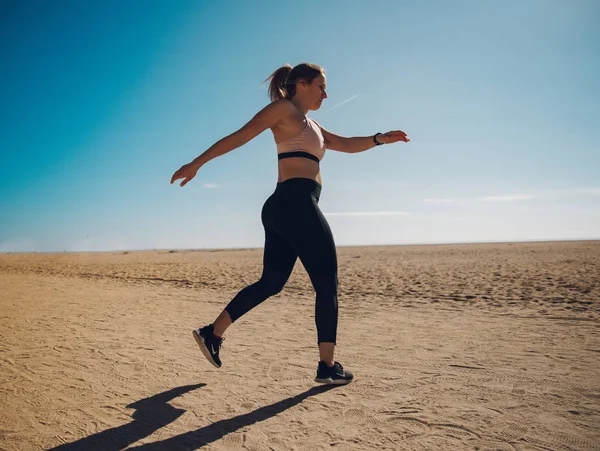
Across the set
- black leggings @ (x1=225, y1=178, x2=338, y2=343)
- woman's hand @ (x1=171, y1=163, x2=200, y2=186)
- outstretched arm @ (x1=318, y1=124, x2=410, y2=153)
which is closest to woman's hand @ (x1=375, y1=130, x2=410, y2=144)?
outstretched arm @ (x1=318, y1=124, x2=410, y2=153)

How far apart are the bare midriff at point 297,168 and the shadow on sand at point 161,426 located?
147cm

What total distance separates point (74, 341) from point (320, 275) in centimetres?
323

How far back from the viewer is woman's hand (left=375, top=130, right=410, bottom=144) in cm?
310

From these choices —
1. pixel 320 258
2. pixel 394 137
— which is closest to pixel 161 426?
pixel 320 258

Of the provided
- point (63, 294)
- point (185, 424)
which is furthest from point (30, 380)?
point (63, 294)

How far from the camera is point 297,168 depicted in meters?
2.60

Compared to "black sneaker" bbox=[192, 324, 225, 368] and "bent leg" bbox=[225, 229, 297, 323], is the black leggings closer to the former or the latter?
"bent leg" bbox=[225, 229, 297, 323]

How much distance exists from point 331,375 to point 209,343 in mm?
915

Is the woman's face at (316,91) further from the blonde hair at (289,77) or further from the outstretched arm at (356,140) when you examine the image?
the outstretched arm at (356,140)

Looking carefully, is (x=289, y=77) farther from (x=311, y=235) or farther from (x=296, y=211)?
(x=311, y=235)

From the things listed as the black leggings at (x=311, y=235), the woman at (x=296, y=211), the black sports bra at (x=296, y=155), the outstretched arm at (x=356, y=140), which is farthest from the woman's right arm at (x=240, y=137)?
the outstretched arm at (x=356, y=140)

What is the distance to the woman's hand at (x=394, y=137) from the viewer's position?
122 inches

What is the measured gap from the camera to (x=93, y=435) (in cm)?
196

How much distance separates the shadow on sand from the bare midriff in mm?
1471
